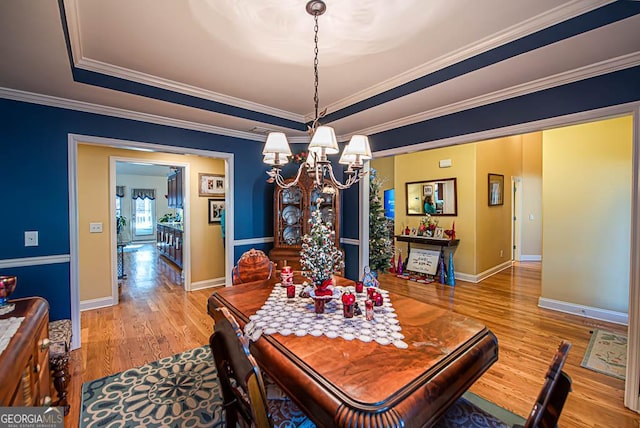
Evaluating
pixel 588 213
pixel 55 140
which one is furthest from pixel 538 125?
pixel 55 140

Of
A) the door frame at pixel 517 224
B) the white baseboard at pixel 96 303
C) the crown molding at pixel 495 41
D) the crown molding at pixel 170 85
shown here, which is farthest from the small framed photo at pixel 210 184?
the door frame at pixel 517 224

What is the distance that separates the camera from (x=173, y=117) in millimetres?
3252

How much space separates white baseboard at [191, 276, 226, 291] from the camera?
4910 mm

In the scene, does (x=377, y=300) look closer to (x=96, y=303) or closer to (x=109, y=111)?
(x=109, y=111)

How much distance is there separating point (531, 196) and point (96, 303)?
29.3 ft

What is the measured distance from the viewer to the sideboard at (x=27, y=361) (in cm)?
109

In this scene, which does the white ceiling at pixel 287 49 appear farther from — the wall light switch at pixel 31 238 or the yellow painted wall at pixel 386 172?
the yellow painted wall at pixel 386 172

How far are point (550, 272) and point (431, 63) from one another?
346 centimetres

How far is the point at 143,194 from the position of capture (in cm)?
1088

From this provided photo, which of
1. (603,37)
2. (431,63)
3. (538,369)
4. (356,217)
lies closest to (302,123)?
(356,217)

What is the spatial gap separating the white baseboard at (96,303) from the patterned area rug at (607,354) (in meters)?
5.61

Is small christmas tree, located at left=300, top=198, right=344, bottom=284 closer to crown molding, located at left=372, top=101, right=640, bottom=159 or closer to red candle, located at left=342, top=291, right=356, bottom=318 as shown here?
red candle, located at left=342, top=291, right=356, bottom=318

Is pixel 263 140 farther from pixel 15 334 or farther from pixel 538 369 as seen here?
pixel 538 369

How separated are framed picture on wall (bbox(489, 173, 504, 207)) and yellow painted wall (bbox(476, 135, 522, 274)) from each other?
88 mm
